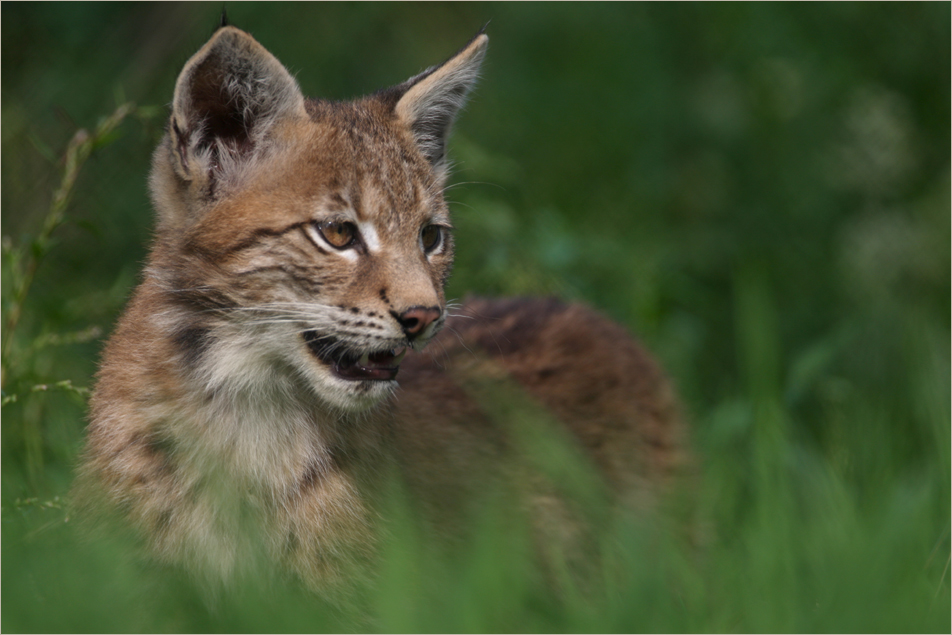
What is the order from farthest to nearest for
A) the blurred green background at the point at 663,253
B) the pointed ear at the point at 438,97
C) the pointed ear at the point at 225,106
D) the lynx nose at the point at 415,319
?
1. the pointed ear at the point at 438,97
2. the pointed ear at the point at 225,106
3. the lynx nose at the point at 415,319
4. the blurred green background at the point at 663,253

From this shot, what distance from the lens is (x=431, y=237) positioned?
451 centimetres

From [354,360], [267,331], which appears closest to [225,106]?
[267,331]

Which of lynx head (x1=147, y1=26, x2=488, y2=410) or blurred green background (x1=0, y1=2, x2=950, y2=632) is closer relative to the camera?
blurred green background (x1=0, y1=2, x2=950, y2=632)

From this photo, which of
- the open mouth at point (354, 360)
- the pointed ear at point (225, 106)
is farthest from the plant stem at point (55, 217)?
the open mouth at point (354, 360)

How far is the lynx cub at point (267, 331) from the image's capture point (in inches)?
153

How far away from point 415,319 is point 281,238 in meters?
0.64

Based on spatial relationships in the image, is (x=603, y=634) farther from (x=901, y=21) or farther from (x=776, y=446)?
(x=901, y=21)

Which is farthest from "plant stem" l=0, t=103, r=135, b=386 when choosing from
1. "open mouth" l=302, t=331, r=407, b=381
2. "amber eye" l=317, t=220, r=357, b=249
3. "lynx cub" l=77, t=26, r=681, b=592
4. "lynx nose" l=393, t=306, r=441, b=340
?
"lynx nose" l=393, t=306, r=441, b=340

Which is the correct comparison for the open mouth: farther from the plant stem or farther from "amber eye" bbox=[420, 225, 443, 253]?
the plant stem

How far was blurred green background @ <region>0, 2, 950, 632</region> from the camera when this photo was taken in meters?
3.66

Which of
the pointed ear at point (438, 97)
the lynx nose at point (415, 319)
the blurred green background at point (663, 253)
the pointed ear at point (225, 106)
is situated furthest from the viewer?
the pointed ear at point (438, 97)

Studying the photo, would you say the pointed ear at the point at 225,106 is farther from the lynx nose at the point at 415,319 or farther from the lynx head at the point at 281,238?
the lynx nose at the point at 415,319

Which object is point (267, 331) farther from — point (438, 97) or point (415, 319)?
point (438, 97)

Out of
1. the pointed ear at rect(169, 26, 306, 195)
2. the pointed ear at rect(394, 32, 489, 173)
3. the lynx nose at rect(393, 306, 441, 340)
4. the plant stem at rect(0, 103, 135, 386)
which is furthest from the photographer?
the plant stem at rect(0, 103, 135, 386)
